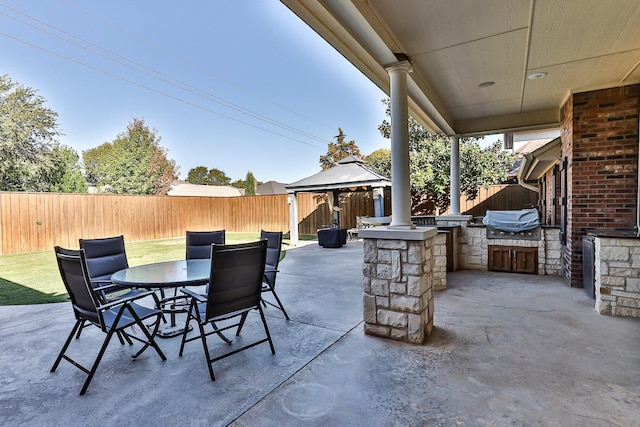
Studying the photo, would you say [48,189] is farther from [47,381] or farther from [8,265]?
[47,381]

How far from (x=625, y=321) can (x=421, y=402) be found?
270cm

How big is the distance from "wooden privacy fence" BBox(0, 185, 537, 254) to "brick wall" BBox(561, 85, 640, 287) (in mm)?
6319

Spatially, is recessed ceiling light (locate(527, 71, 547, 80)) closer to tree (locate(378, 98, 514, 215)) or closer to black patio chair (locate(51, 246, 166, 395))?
black patio chair (locate(51, 246, 166, 395))

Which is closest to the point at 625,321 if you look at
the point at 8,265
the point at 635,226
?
the point at 635,226

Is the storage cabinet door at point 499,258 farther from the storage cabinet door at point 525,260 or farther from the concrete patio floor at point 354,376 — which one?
the concrete patio floor at point 354,376

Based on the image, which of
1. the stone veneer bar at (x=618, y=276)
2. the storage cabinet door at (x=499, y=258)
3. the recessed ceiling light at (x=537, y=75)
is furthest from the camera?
the storage cabinet door at (x=499, y=258)

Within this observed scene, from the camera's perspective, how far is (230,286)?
253 centimetres

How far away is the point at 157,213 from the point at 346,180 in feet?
27.5

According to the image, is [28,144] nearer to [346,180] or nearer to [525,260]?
[346,180]

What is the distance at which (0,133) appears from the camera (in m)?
12.3

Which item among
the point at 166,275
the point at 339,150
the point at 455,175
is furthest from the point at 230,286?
the point at 339,150

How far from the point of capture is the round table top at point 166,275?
2594mm

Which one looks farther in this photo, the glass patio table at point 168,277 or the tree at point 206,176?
the tree at point 206,176

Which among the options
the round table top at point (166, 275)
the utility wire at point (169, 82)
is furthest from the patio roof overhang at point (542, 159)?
the utility wire at point (169, 82)
